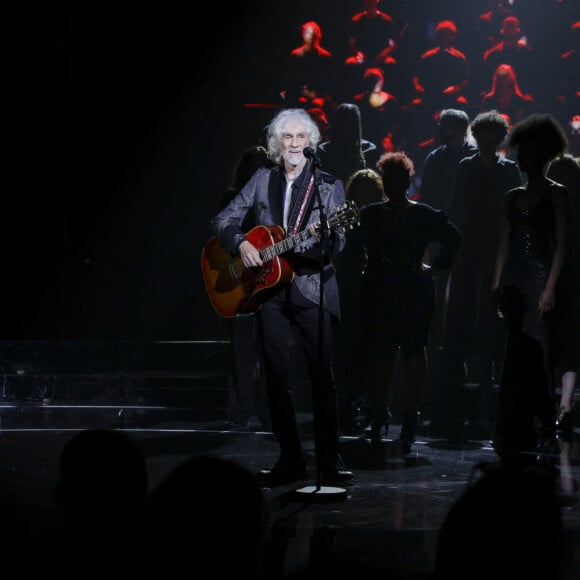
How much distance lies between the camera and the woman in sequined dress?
19.7 ft

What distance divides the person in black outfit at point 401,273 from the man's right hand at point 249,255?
74.2 inches

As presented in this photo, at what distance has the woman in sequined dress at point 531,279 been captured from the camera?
6.00m

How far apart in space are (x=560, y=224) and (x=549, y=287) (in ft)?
1.16

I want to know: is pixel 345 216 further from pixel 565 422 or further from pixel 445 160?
pixel 445 160

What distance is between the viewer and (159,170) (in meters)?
10.1

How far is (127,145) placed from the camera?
995 centimetres

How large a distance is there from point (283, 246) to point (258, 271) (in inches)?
7.7

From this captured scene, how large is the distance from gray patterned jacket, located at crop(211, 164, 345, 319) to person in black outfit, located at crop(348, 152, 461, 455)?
5.26 feet

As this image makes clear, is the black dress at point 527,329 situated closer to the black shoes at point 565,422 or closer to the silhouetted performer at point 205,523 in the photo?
the black shoes at point 565,422

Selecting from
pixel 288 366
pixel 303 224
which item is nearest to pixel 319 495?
pixel 288 366

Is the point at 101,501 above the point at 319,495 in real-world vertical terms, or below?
above

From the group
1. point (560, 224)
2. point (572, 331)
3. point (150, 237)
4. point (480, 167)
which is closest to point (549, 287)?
point (560, 224)

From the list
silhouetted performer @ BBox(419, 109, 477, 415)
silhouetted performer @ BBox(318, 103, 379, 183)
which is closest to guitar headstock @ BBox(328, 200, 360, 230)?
silhouetted performer @ BBox(318, 103, 379, 183)

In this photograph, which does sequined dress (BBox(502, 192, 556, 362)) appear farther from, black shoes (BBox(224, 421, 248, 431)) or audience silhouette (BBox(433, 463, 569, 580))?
audience silhouette (BBox(433, 463, 569, 580))
